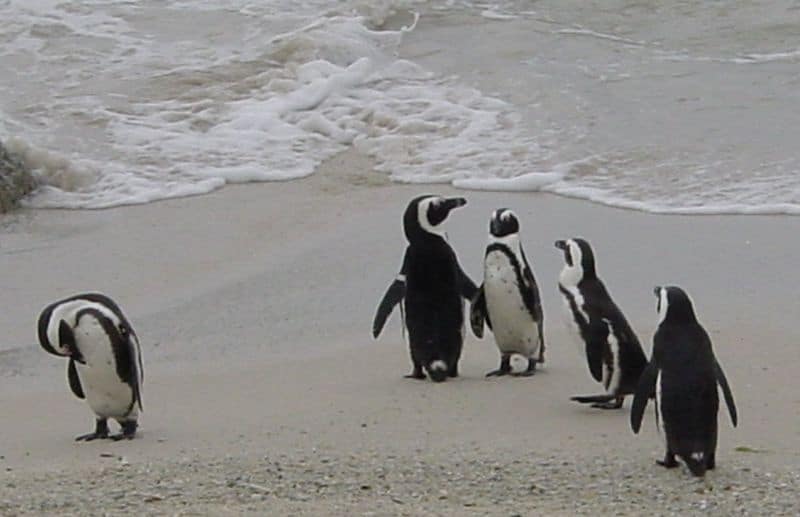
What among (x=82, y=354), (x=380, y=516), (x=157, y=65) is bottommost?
(x=380, y=516)

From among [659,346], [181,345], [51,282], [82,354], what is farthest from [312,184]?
[659,346]

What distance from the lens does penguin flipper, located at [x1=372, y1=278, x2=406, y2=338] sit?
700 centimetres

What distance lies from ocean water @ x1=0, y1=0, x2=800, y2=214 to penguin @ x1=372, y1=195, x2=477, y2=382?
311 centimetres

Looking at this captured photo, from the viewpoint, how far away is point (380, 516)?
4.59m

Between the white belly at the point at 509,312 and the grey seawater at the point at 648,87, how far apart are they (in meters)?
3.12

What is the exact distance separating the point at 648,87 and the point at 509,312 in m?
7.20

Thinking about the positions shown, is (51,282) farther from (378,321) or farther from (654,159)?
(654,159)

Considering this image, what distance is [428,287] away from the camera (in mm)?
7082

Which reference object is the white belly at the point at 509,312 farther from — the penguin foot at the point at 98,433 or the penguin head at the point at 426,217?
the penguin foot at the point at 98,433

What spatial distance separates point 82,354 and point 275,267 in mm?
3016

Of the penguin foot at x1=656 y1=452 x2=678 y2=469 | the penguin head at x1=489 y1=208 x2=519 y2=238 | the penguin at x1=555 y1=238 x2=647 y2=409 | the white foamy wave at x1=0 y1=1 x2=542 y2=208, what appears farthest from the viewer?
the white foamy wave at x1=0 y1=1 x2=542 y2=208

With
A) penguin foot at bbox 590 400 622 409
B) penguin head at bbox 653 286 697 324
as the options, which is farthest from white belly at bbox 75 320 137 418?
penguin head at bbox 653 286 697 324

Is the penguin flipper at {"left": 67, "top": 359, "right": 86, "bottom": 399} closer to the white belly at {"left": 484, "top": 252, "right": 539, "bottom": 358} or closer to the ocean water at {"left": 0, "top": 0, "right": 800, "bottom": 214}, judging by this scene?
the white belly at {"left": 484, "top": 252, "right": 539, "bottom": 358}

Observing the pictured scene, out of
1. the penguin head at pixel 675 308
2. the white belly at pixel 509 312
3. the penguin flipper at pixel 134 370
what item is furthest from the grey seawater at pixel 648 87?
the penguin flipper at pixel 134 370
